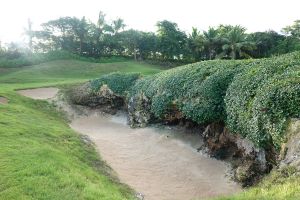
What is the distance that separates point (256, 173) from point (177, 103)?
824 centimetres

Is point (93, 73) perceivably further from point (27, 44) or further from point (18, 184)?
point (18, 184)

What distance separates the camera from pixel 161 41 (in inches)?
2264

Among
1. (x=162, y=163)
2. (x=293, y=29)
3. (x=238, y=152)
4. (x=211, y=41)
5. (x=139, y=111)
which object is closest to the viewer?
(x=238, y=152)

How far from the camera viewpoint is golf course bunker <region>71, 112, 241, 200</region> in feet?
46.8

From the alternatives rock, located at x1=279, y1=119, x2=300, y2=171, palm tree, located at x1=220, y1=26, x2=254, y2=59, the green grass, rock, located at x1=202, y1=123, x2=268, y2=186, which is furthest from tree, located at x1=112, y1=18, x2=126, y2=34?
rock, located at x1=279, y1=119, x2=300, y2=171

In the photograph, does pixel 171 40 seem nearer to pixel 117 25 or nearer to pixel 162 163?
pixel 117 25

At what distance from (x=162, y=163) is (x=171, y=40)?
4091cm

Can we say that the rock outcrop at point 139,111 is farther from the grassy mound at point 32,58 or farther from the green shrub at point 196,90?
the grassy mound at point 32,58

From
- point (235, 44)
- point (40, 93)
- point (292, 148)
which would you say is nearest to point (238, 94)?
point (292, 148)

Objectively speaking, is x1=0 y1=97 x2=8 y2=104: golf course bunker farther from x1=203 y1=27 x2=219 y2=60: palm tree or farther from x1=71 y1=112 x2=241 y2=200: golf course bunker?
x1=203 y1=27 x2=219 y2=60: palm tree

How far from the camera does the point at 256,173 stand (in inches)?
556

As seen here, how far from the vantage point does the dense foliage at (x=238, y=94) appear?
12086mm

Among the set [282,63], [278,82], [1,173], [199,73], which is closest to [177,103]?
[199,73]

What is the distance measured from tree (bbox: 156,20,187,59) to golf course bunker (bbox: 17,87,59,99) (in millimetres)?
28370
